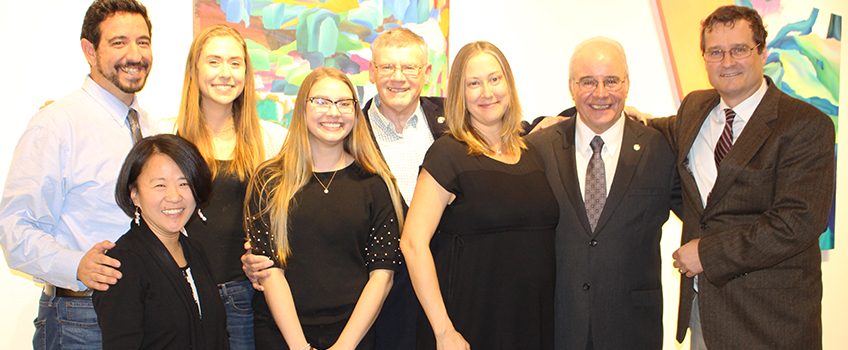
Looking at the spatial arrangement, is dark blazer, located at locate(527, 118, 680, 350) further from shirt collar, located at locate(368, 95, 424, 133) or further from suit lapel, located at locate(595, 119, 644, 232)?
shirt collar, located at locate(368, 95, 424, 133)

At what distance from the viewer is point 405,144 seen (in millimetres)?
2498

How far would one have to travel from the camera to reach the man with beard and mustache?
1788mm

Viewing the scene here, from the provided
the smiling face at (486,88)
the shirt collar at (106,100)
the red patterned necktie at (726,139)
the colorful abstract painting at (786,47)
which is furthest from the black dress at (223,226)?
the colorful abstract painting at (786,47)

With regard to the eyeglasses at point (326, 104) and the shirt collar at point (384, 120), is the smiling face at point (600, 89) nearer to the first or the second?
the shirt collar at point (384, 120)

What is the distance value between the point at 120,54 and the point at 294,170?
0.78 m

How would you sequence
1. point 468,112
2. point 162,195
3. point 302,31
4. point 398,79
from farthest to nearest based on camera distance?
point 302,31 → point 398,79 → point 468,112 → point 162,195

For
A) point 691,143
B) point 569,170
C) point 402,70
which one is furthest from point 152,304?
point 691,143

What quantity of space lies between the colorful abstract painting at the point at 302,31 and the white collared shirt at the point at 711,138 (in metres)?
1.72

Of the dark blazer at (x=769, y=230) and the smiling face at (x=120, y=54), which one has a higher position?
the smiling face at (x=120, y=54)

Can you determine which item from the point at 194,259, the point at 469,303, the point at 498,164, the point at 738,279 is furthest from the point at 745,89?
the point at 194,259

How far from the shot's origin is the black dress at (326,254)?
196 centimetres

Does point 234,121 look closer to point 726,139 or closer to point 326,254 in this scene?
point 326,254

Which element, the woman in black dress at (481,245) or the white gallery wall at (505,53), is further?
the white gallery wall at (505,53)

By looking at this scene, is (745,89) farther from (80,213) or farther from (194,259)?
(80,213)
